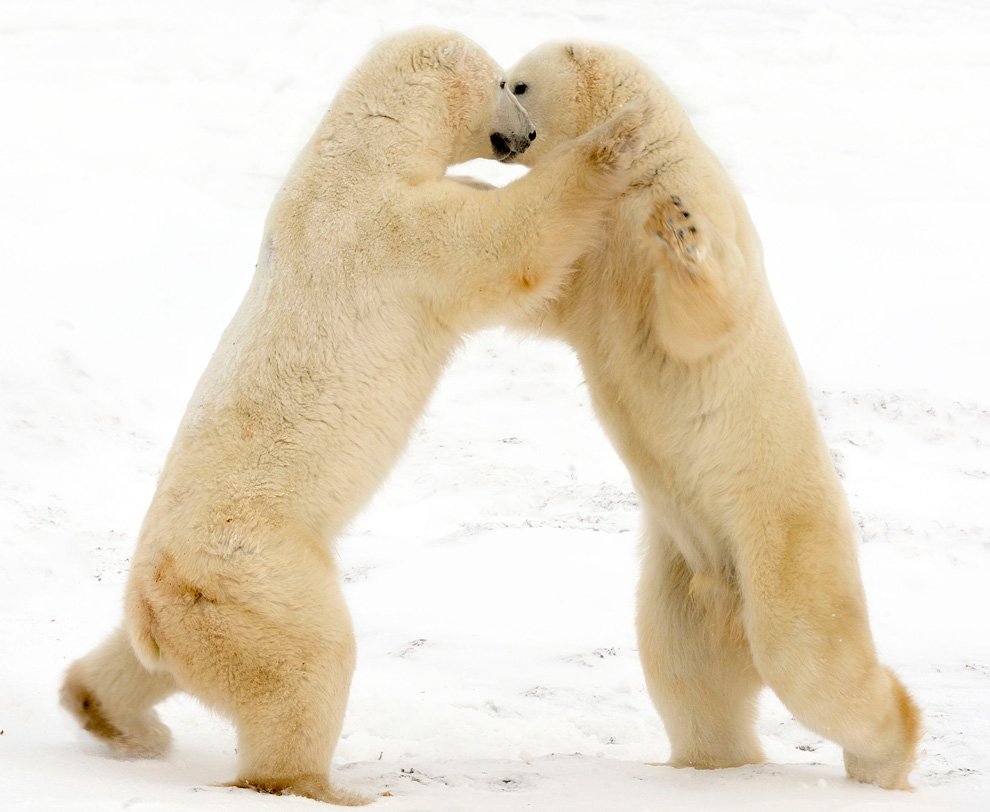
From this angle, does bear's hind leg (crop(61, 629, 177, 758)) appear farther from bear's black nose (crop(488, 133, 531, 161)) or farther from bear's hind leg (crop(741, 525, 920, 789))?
bear's black nose (crop(488, 133, 531, 161))

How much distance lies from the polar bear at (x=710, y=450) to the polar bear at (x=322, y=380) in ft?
0.81

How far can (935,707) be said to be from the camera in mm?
4898

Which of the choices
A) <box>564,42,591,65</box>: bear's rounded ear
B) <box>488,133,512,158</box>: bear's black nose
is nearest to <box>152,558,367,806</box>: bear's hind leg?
<box>488,133,512,158</box>: bear's black nose

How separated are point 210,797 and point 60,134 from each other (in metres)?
11.2

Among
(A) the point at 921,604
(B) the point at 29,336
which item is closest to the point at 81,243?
(B) the point at 29,336

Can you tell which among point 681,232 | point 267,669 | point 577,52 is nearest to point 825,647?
point 681,232

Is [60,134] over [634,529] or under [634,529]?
over

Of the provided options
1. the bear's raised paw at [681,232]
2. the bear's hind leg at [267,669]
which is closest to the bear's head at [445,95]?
the bear's raised paw at [681,232]

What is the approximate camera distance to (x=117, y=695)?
388 cm

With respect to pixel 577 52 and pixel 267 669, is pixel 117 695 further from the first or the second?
pixel 577 52

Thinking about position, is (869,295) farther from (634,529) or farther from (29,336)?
(29,336)

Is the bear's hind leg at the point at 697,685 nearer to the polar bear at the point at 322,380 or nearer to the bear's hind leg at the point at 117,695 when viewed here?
the polar bear at the point at 322,380

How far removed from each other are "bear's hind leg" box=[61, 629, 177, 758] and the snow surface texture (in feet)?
0.30

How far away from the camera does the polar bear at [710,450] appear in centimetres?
372
